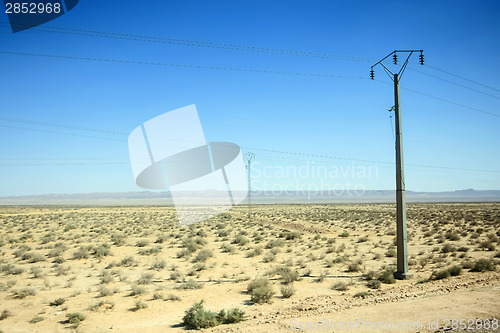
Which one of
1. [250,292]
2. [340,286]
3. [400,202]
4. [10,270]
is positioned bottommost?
[10,270]

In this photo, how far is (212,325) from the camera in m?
9.95

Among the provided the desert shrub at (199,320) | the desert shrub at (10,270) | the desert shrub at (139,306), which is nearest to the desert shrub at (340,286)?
the desert shrub at (199,320)

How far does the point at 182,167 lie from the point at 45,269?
14295mm

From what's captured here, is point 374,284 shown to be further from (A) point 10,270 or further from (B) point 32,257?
(B) point 32,257

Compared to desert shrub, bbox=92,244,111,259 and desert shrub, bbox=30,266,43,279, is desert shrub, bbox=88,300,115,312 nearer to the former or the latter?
desert shrub, bbox=30,266,43,279

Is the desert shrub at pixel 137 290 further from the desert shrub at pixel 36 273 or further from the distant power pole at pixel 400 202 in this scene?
the distant power pole at pixel 400 202

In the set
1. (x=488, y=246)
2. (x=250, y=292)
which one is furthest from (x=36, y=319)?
(x=488, y=246)

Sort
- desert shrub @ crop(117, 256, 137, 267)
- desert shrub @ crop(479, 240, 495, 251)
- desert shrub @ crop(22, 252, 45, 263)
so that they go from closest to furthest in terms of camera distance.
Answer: desert shrub @ crop(117, 256, 137, 267) → desert shrub @ crop(22, 252, 45, 263) → desert shrub @ crop(479, 240, 495, 251)

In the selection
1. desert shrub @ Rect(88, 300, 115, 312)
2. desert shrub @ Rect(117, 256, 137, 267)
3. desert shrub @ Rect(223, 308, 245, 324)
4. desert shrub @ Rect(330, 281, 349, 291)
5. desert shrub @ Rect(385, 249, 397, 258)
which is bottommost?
desert shrub @ Rect(117, 256, 137, 267)

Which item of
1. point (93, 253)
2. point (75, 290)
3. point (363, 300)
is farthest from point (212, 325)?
point (93, 253)

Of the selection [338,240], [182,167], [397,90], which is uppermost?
[397,90]

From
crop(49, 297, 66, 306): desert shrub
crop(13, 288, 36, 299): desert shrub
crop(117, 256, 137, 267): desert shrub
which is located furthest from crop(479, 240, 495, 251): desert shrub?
crop(13, 288, 36, 299): desert shrub

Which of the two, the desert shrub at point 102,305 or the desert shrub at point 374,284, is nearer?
the desert shrub at point 102,305

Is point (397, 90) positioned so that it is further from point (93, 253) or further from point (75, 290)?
point (93, 253)
